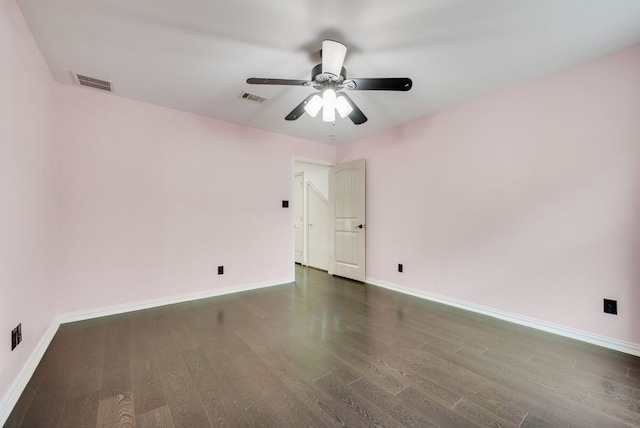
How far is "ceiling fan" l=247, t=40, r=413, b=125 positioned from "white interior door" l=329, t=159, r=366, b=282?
2.03m

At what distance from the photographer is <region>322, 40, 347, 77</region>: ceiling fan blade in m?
1.82

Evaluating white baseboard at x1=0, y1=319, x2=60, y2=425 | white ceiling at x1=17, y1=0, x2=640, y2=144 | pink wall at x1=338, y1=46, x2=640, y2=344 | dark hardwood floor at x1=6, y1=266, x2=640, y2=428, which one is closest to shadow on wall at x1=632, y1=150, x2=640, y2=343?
pink wall at x1=338, y1=46, x2=640, y2=344

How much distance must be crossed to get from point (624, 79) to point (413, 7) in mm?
1926

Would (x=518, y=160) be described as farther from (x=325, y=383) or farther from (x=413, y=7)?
(x=325, y=383)

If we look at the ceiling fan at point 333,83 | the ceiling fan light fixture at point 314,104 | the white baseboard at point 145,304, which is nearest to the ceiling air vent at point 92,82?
the ceiling fan at point 333,83

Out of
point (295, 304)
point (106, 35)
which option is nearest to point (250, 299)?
point (295, 304)

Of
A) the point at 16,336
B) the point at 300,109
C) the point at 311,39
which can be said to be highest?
the point at 311,39

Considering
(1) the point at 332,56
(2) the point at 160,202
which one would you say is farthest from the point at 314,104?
(2) the point at 160,202

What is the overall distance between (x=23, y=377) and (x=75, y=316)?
1.16 metres

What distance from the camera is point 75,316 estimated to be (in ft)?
8.79

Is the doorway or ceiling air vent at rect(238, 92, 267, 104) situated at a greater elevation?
ceiling air vent at rect(238, 92, 267, 104)

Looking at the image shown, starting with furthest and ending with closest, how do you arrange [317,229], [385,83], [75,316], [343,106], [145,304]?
[317,229]
[145,304]
[75,316]
[343,106]
[385,83]

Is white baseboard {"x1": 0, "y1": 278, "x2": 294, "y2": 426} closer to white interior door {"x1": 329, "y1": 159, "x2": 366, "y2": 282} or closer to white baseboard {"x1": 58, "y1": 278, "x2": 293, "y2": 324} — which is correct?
white baseboard {"x1": 58, "y1": 278, "x2": 293, "y2": 324}

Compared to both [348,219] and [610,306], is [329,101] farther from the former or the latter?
[610,306]
